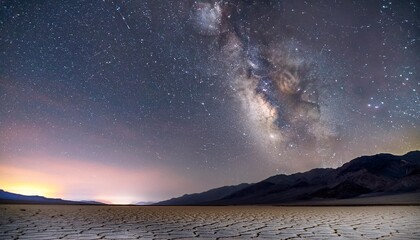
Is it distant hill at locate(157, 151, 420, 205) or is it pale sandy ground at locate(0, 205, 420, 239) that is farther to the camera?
distant hill at locate(157, 151, 420, 205)

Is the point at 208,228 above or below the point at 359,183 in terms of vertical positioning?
below

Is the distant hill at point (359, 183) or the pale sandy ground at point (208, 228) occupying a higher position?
the distant hill at point (359, 183)

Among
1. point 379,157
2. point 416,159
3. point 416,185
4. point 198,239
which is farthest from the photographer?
point 416,159

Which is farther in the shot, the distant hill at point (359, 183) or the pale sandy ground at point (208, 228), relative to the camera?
the distant hill at point (359, 183)

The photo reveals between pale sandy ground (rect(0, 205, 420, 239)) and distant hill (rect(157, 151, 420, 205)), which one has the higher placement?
distant hill (rect(157, 151, 420, 205))

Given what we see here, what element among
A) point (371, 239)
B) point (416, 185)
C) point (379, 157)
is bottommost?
point (371, 239)

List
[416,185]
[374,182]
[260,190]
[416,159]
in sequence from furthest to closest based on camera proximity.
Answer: [260,190] < [416,159] < [374,182] < [416,185]

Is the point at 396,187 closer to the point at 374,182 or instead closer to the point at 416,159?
the point at 374,182

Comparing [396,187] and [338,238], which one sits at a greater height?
[396,187]

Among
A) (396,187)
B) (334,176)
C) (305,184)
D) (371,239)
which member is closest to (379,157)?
(334,176)

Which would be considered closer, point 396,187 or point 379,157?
point 396,187

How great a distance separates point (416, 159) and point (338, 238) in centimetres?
14078

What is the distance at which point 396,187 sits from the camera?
226 feet

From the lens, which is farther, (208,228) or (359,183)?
(359,183)
